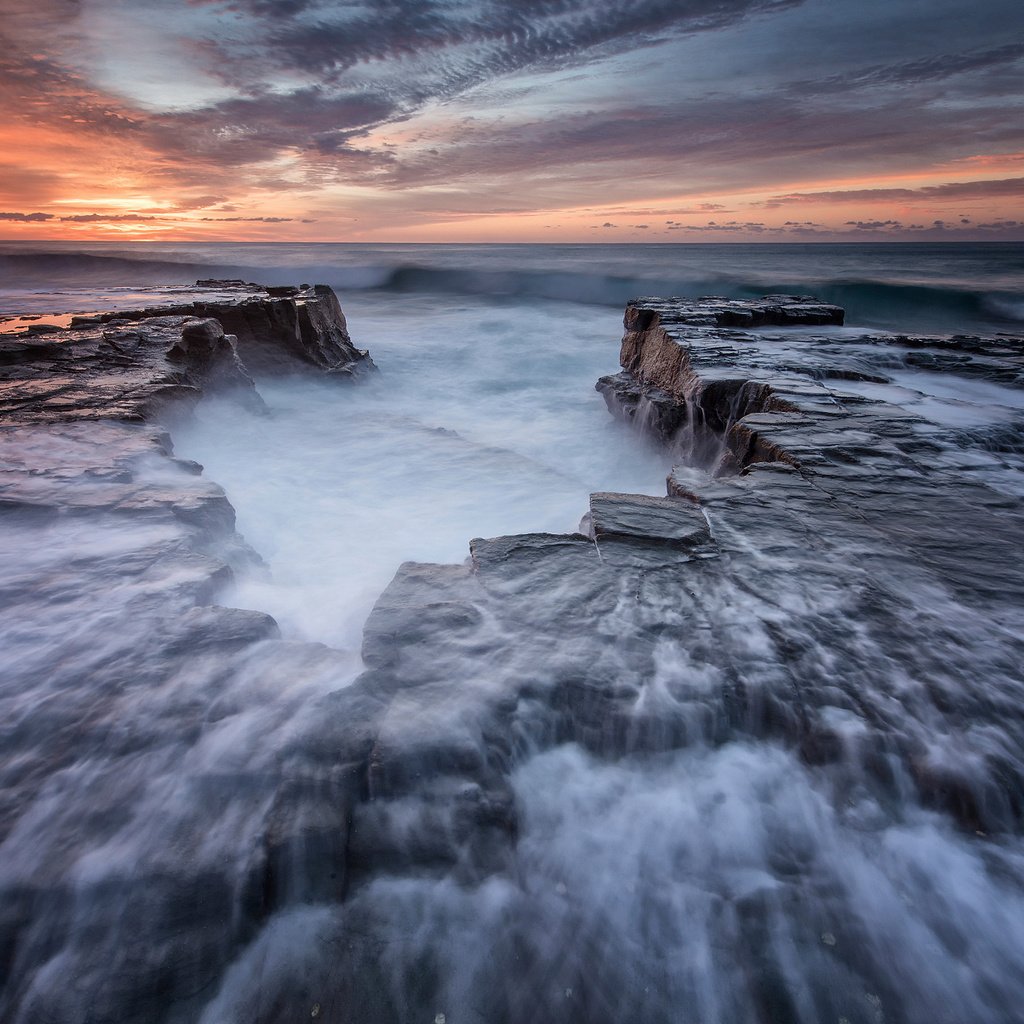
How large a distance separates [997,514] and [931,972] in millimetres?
2530

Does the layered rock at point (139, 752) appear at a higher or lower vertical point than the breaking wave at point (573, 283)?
higher

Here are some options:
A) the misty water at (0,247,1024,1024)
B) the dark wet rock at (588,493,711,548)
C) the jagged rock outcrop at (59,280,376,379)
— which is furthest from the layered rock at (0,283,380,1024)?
the jagged rock outcrop at (59,280,376,379)

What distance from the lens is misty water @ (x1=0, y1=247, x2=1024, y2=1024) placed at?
1.47 meters

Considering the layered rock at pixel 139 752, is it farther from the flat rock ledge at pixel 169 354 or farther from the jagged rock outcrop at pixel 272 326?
Result: the jagged rock outcrop at pixel 272 326

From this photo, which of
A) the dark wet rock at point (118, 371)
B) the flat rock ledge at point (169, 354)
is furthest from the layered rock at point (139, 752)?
the flat rock ledge at point (169, 354)

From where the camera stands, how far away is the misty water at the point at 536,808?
1.47 metres

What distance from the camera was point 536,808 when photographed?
186 centimetres

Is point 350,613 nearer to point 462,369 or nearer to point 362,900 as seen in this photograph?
point 362,900

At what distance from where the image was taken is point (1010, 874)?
1.68 metres

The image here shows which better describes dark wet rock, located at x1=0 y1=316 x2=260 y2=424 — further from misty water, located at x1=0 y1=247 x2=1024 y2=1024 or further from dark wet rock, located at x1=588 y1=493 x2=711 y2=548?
dark wet rock, located at x1=588 y1=493 x2=711 y2=548

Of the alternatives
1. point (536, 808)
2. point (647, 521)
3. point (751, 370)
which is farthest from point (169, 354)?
point (536, 808)

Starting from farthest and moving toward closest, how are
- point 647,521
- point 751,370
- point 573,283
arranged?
point 573,283, point 751,370, point 647,521

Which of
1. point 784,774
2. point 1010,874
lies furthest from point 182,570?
point 1010,874

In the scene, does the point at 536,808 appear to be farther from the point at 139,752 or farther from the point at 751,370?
the point at 751,370
